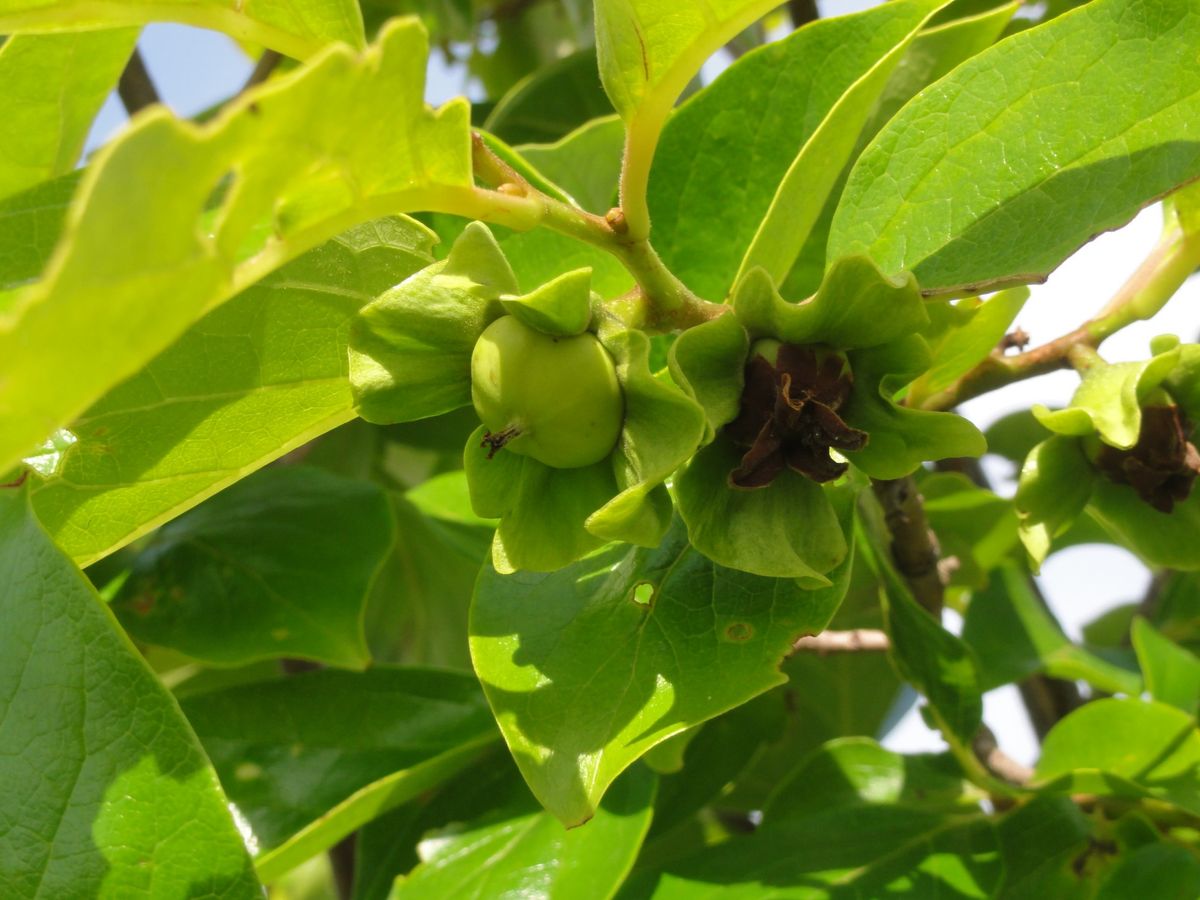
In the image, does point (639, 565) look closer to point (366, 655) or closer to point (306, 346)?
point (306, 346)

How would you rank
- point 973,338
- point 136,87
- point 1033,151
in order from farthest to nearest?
1. point 136,87
2. point 973,338
3. point 1033,151

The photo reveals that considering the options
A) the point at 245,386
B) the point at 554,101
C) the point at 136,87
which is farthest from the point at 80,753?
the point at 554,101

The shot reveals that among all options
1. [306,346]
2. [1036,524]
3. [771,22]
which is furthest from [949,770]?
[771,22]

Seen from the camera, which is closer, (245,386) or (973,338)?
(245,386)

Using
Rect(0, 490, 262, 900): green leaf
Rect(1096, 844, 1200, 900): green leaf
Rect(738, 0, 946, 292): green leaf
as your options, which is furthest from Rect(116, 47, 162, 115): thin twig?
Rect(1096, 844, 1200, 900): green leaf

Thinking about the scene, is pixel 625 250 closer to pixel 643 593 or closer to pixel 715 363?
pixel 715 363

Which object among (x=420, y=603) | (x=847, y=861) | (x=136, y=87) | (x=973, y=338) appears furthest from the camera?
(x=420, y=603)

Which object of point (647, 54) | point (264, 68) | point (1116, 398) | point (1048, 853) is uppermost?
point (264, 68)
